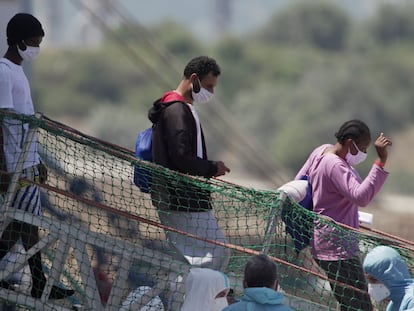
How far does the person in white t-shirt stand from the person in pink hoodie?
1.67m

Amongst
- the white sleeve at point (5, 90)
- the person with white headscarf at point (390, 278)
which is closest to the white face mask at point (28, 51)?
the white sleeve at point (5, 90)

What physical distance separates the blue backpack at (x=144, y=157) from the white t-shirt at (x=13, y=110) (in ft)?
2.10

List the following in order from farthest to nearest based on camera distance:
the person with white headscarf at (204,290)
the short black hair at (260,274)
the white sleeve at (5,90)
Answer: the white sleeve at (5,90) → the person with white headscarf at (204,290) → the short black hair at (260,274)

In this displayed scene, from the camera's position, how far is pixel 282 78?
6731 centimetres

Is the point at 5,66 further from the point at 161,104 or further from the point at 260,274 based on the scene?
the point at 260,274

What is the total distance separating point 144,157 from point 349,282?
1551mm

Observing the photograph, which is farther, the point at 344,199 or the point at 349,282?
the point at 344,199

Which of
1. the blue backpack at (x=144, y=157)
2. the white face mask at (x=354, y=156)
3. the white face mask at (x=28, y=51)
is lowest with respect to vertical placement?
the blue backpack at (x=144, y=157)

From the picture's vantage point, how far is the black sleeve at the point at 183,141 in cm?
745

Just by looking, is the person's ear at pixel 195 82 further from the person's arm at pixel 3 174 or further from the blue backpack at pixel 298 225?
the person's arm at pixel 3 174

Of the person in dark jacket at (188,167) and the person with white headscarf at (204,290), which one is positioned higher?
the person in dark jacket at (188,167)

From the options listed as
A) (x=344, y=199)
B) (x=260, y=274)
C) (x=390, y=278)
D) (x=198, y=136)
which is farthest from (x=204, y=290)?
(x=344, y=199)

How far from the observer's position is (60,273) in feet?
24.8

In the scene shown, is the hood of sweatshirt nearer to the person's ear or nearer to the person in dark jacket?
the person in dark jacket
